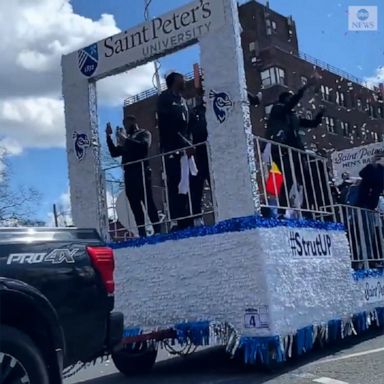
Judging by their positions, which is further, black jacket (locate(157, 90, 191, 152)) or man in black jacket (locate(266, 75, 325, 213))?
man in black jacket (locate(266, 75, 325, 213))

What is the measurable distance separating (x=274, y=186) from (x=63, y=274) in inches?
153

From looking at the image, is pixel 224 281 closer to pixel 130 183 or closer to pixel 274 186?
pixel 274 186

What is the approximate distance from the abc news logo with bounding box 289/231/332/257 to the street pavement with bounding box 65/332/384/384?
114cm

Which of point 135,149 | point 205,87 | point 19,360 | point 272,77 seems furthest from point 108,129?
point 272,77

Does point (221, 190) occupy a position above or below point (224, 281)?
above

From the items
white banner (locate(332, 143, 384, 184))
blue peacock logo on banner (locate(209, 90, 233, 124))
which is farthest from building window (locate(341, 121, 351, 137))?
blue peacock logo on banner (locate(209, 90, 233, 124))

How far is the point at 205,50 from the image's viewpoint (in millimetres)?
7039

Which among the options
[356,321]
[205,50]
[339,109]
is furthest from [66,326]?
Result: [339,109]

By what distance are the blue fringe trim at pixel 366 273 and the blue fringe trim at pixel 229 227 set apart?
2.88ft

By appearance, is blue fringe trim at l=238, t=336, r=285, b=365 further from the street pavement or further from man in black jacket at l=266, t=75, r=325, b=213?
man in black jacket at l=266, t=75, r=325, b=213

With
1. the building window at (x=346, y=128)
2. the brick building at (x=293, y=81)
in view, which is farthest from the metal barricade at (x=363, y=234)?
the building window at (x=346, y=128)

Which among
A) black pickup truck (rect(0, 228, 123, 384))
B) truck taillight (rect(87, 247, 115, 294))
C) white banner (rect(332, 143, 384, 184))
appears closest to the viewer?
black pickup truck (rect(0, 228, 123, 384))

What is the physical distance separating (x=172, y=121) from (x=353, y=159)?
25.2 ft

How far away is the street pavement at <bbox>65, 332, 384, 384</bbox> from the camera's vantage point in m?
5.89
